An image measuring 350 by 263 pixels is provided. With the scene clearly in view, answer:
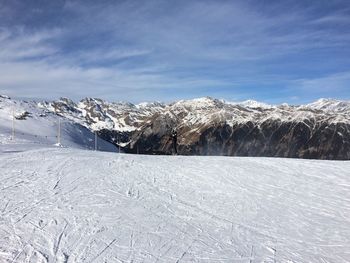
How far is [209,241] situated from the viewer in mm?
15477

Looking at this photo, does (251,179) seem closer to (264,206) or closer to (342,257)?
(264,206)

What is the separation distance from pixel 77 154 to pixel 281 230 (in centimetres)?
2035

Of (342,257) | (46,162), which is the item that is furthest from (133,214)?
(46,162)

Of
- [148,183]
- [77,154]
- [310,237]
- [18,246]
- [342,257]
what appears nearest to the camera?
[18,246]

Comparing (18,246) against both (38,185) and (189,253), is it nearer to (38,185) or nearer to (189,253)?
(189,253)

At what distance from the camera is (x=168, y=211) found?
18.9 metres

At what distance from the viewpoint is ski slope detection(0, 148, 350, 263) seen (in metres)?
14.2

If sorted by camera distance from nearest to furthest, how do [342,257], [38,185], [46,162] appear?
1. [342,257]
2. [38,185]
3. [46,162]

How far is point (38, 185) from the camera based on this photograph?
21.7 m

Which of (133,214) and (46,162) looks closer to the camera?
(133,214)

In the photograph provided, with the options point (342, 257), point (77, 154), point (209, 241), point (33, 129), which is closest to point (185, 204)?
point (209, 241)

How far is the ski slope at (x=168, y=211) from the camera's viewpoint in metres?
14.2

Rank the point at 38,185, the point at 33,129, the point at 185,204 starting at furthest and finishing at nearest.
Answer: the point at 33,129
the point at 38,185
the point at 185,204

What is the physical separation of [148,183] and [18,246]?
11072 millimetres
